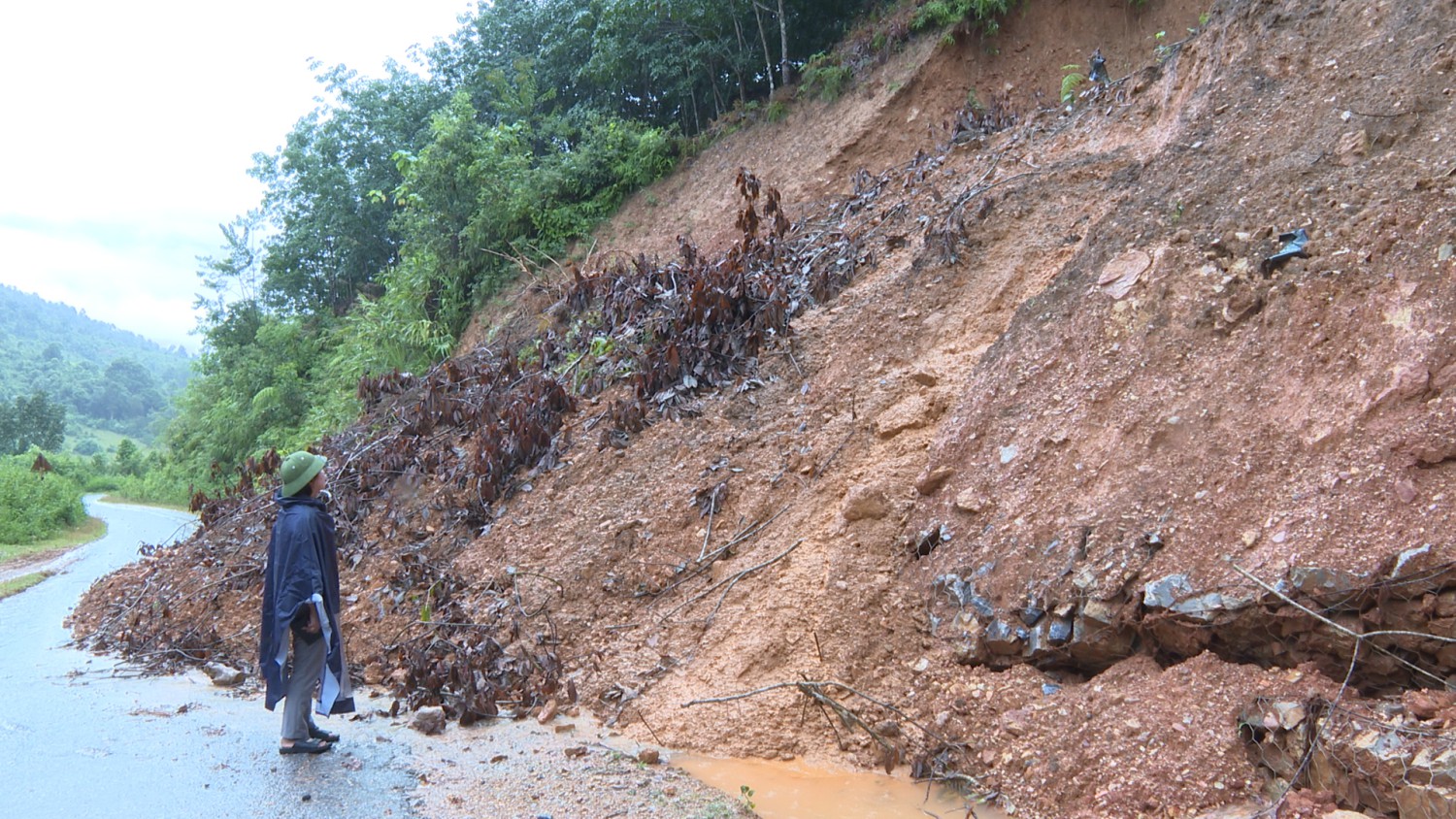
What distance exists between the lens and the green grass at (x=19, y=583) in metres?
12.7

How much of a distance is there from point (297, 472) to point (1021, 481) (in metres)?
4.03

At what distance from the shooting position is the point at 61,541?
2012 centimetres

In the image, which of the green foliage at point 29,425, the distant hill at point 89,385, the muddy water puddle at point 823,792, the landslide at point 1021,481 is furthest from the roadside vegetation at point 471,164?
the distant hill at point 89,385

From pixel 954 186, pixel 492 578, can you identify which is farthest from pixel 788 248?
pixel 492 578

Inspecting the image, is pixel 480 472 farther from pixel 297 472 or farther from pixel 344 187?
pixel 344 187

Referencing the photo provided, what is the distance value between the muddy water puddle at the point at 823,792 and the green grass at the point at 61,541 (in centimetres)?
1819

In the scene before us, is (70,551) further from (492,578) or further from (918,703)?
(918,703)

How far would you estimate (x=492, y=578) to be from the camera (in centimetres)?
677

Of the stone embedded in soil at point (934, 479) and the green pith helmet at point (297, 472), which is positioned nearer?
the green pith helmet at point (297, 472)

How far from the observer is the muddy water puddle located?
156 inches

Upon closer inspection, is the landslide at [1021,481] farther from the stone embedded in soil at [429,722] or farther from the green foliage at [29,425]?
the green foliage at [29,425]

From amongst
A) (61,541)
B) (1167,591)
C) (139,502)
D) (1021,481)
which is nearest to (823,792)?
(1167,591)

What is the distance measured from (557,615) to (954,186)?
562 centimetres

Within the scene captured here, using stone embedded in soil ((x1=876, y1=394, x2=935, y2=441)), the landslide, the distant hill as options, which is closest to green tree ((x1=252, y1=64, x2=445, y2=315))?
the landslide
